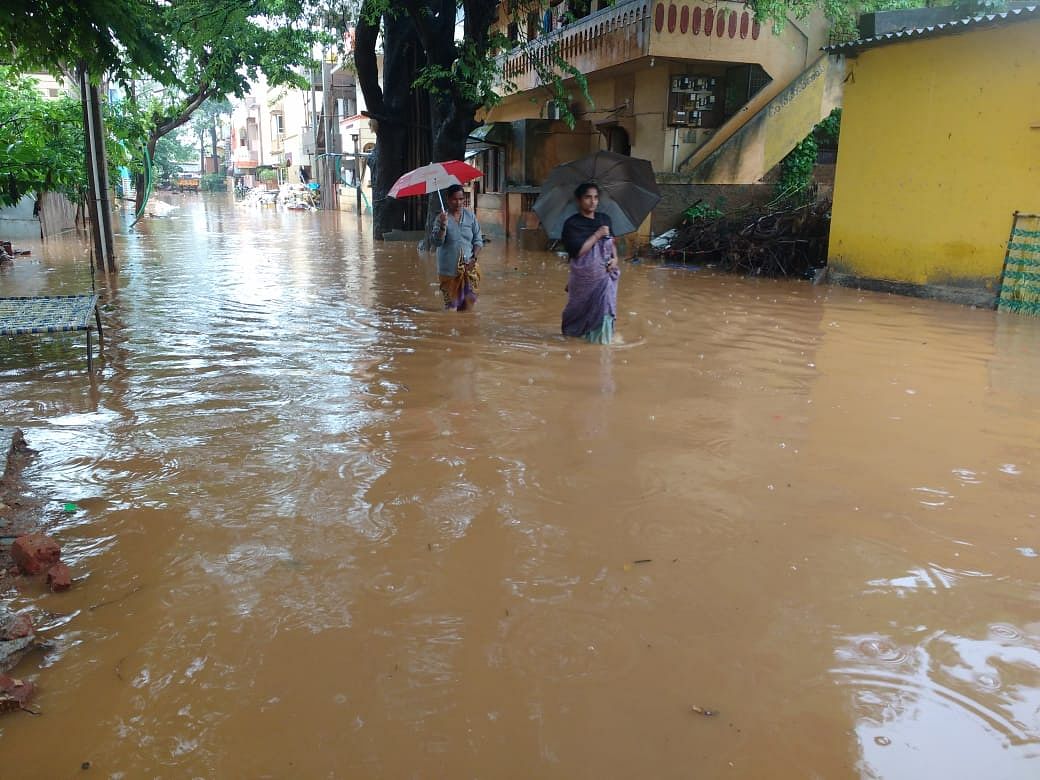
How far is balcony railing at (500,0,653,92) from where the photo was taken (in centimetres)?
1575

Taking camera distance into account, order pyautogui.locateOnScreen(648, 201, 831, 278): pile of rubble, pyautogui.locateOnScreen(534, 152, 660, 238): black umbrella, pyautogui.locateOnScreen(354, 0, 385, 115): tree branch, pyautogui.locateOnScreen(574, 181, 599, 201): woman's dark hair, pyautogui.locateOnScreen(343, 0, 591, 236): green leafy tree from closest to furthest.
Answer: pyautogui.locateOnScreen(574, 181, 599, 201): woman's dark hair → pyautogui.locateOnScreen(534, 152, 660, 238): black umbrella → pyautogui.locateOnScreen(648, 201, 831, 278): pile of rubble → pyautogui.locateOnScreen(343, 0, 591, 236): green leafy tree → pyautogui.locateOnScreen(354, 0, 385, 115): tree branch

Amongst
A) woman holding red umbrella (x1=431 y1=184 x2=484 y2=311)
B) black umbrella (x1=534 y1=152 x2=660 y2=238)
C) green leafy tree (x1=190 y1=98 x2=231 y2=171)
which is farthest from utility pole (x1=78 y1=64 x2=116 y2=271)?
green leafy tree (x1=190 y1=98 x2=231 y2=171)

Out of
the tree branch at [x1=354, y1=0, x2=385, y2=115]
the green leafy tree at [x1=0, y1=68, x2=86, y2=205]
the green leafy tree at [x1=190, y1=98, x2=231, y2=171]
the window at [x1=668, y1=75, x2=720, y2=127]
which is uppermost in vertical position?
the green leafy tree at [x1=190, y1=98, x2=231, y2=171]

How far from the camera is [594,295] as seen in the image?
314 inches

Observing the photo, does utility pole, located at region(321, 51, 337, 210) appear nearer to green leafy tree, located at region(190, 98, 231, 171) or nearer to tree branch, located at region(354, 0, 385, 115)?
tree branch, located at region(354, 0, 385, 115)

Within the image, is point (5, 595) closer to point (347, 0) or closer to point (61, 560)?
point (61, 560)

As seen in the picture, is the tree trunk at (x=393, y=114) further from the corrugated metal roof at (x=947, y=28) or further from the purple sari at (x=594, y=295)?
the purple sari at (x=594, y=295)

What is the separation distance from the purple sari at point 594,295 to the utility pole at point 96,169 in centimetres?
764

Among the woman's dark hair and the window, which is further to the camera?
the window

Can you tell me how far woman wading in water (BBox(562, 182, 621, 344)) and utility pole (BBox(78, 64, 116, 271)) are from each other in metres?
7.56

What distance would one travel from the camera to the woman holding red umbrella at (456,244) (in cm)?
921

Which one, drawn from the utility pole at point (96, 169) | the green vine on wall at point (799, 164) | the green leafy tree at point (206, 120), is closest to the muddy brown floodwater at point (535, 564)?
the utility pole at point (96, 169)

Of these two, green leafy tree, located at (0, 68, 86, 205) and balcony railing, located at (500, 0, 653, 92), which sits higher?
balcony railing, located at (500, 0, 653, 92)

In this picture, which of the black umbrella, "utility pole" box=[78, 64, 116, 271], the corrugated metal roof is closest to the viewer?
the black umbrella
